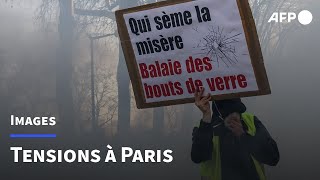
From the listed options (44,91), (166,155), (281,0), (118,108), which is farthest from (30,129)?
(281,0)

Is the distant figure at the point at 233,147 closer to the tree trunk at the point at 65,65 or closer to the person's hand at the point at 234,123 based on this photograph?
the person's hand at the point at 234,123

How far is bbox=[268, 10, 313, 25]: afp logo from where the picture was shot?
375 centimetres

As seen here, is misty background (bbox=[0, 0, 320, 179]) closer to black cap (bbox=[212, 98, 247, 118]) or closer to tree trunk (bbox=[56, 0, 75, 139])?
tree trunk (bbox=[56, 0, 75, 139])

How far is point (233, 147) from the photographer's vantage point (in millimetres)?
3117

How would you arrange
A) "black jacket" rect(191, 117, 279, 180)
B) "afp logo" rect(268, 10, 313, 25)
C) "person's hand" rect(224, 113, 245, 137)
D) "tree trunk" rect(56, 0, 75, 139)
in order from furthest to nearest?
"tree trunk" rect(56, 0, 75, 139)
"afp logo" rect(268, 10, 313, 25)
"person's hand" rect(224, 113, 245, 137)
"black jacket" rect(191, 117, 279, 180)

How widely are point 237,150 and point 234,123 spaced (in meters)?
0.16

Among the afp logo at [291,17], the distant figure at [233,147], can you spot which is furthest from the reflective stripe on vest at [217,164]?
the afp logo at [291,17]

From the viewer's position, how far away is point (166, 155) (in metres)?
3.89

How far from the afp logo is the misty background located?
40mm

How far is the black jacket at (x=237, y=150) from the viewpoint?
117 inches

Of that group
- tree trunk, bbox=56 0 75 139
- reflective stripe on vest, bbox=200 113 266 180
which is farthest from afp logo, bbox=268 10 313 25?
tree trunk, bbox=56 0 75 139

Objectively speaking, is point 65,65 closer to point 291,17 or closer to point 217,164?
A: point 217,164

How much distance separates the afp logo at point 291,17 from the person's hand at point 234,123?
0.97 metres

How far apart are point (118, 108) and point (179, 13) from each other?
1408 mm
